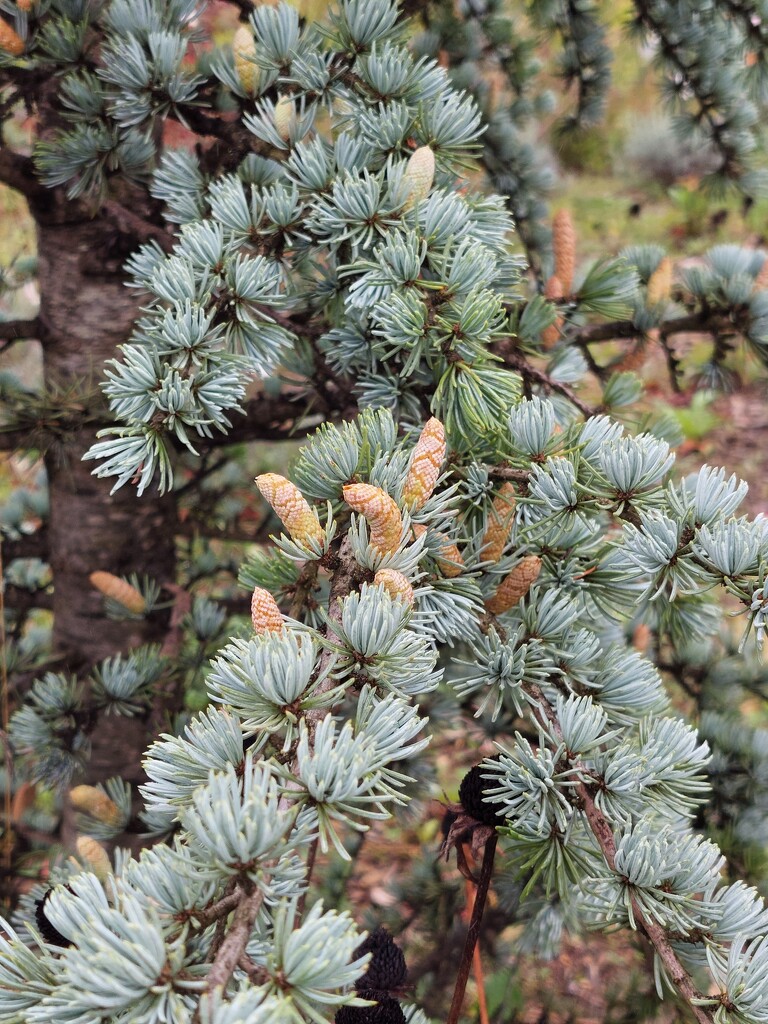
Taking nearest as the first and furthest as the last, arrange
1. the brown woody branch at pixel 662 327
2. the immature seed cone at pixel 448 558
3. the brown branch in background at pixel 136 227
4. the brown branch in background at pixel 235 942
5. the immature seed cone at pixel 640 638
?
the brown branch in background at pixel 235 942 → the immature seed cone at pixel 448 558 → the brown branch in background at pixel 136 227 → the brown woody branch at pixel 662 327 → the immature seed cone at pixel 640 638

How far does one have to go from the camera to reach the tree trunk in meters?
Answer: 1.10

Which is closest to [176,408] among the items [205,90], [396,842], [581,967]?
[205,90]

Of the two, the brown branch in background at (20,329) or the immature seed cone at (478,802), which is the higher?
the immature seed cone at (478,802)

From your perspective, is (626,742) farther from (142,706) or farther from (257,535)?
(257,535)

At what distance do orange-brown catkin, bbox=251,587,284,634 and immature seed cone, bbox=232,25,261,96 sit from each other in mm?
583

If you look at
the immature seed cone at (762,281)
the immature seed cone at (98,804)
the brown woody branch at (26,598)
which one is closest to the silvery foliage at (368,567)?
the immature seed cone at (98,804)

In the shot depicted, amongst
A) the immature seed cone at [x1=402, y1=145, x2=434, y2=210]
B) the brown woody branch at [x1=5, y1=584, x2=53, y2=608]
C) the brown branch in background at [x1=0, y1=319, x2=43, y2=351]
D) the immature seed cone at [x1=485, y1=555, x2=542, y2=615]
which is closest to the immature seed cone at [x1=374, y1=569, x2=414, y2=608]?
the immature seed cone at [x1=485, y1=555, x2=542, y2=615]

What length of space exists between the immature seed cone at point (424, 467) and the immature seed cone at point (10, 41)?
65 cm

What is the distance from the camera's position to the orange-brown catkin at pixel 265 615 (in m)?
0.52

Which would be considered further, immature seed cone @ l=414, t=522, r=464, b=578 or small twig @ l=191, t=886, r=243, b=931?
immature seed cone @ l=414, t=522, r=464, b=578

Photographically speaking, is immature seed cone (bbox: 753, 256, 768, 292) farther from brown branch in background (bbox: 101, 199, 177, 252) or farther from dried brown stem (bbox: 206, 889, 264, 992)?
dried brown stem (bbox: 206, 889, 264, 992)

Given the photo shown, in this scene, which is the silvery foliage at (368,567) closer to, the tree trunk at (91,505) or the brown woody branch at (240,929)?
the brown woody branch at (240,929)

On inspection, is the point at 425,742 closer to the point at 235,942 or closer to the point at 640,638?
Result: the point at 235,942

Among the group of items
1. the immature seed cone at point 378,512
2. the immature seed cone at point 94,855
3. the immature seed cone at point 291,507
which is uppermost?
the immature seed cone at point 378,512
